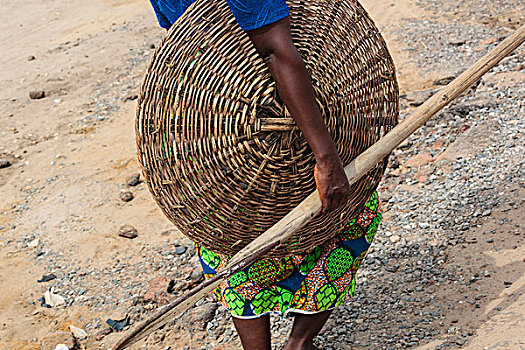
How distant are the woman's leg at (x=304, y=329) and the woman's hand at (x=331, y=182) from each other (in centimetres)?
71

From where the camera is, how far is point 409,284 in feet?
10.1

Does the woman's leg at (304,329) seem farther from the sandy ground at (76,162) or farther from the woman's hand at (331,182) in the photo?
the woman's hand at (331,182)

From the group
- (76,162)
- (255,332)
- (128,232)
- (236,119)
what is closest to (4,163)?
(76,162)

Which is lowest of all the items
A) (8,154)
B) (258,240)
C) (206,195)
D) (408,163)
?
(408,163)

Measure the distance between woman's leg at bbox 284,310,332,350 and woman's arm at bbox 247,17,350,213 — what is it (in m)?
0.84

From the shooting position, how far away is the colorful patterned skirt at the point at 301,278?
7.51 ft

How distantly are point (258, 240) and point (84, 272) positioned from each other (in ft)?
7.64

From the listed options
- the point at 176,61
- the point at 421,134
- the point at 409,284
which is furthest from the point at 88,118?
the point at 176,61

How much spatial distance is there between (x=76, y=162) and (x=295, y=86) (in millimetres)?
3880

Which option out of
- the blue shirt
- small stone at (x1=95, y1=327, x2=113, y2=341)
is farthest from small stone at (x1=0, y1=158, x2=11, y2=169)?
the blue shirt

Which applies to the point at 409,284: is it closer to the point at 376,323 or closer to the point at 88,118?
the point at 376,323

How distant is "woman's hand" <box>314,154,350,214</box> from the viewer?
6.08ft

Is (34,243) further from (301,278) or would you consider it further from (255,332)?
(301,278)

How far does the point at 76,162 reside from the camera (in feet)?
17.1
